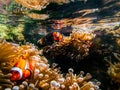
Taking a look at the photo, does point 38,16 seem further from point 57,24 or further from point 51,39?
point 51,39

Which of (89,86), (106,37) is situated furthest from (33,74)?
(106,37)

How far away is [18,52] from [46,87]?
73 cm

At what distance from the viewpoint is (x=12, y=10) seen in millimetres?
8820

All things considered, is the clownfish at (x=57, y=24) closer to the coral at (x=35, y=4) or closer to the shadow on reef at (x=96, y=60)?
the coral at (x=35, y=4)

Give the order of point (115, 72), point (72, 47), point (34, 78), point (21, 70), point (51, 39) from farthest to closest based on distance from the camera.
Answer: point (51, 39)
point (72, 47)
point (115, 72)
point (34, 78)
point (21, 70)

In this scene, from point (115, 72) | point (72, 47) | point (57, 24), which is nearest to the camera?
point (115, 72)

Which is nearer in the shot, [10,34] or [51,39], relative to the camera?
[51,39]

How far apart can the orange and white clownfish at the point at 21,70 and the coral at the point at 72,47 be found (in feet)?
6.57

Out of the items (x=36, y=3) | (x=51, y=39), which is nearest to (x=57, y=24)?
(x=36, y=3)

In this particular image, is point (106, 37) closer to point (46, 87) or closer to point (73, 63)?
point (73, 63)

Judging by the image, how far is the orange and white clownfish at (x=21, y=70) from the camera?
3434 millimetres

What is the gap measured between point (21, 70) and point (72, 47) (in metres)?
2.45

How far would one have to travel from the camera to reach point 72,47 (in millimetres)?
5746

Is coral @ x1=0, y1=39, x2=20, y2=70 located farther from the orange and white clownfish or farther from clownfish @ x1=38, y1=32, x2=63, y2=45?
clownfish @ x1=38, y1=32, x2=63, y2=45
